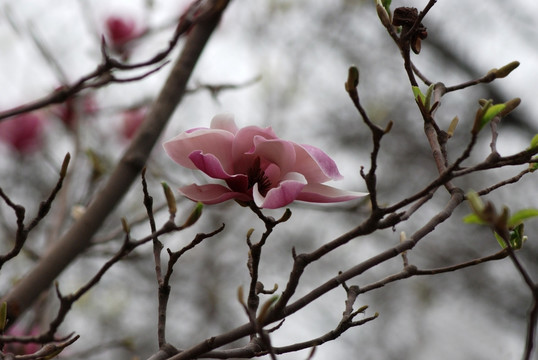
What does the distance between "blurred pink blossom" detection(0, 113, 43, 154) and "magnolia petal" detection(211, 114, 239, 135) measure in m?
1.59

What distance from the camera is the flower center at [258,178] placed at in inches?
27.6

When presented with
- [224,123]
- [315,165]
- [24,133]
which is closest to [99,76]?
[224,123]

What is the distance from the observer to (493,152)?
0.64m

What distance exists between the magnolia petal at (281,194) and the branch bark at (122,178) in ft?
1.62

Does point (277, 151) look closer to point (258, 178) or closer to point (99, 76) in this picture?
point (258, 178)

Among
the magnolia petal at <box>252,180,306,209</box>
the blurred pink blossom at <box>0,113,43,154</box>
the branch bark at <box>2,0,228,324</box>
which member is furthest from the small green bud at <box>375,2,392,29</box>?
the blurred pink blossom at <box>0,113,43,154</box>

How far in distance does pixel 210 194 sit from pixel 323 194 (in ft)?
0.40

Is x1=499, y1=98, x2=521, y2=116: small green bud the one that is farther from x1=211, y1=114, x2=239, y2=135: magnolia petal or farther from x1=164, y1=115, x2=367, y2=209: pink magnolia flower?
x1=211, y1=114, x2=239, y2=135: magnolia petal

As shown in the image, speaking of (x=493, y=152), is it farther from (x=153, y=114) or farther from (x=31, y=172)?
(x=31, y=172)

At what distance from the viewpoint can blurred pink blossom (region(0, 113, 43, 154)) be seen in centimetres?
216

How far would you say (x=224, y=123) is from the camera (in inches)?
28.6

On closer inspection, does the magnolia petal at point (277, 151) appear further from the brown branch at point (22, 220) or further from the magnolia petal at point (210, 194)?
the brown branch at point (22, 220)

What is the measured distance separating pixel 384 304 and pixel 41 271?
4.94 m

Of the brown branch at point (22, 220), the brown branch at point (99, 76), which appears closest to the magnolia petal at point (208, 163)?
the brown branch at point (22, 220)
